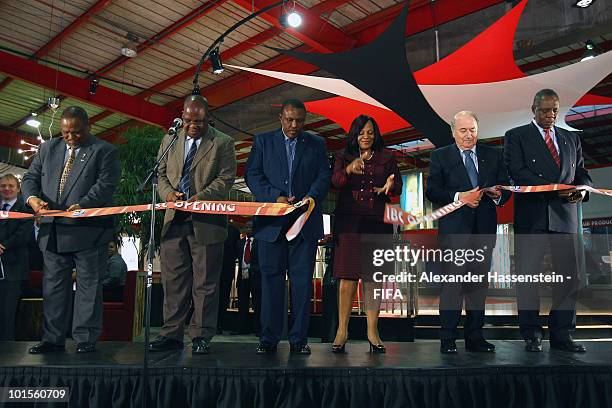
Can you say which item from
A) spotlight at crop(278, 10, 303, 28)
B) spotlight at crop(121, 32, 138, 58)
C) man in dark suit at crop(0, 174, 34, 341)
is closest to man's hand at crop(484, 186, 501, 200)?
man in dark suit at crop(0, 174, 34, 341)

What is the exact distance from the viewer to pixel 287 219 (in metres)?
2.98

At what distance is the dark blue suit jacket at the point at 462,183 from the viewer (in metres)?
2.96

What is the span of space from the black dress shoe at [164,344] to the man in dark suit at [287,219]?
531mm

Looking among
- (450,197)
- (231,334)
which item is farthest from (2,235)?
(231,334)

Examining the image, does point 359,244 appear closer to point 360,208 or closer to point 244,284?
point 360,208

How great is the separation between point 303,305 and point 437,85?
189 inches

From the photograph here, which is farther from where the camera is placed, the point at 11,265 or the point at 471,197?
the point at 11,265

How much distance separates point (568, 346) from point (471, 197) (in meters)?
1.05

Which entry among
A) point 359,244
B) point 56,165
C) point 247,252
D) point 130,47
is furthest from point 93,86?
point 359,244

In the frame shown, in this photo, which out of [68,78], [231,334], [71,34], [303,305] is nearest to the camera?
[303,305]

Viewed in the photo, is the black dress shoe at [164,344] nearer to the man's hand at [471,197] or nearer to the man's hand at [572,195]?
the man's hand at [471,197]

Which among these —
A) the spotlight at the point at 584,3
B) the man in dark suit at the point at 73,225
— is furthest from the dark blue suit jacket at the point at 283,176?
the spotlight at the point at 584,3

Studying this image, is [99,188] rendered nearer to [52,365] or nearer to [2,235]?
[52,365]

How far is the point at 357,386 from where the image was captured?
2.34 m
